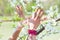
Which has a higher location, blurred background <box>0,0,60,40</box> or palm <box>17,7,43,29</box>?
palm <box>17,7,43,29</box>

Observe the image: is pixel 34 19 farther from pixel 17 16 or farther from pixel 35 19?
pixel 17 16

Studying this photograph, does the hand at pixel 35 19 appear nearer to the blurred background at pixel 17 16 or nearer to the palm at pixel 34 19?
the palm at pixel 34 19

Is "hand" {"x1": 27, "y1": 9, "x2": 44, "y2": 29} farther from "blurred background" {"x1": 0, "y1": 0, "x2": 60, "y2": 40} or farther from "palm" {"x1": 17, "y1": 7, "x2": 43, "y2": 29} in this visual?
"blurred background" {"x1": 0, "y1": 0, "x2": 60, "y2": 40}

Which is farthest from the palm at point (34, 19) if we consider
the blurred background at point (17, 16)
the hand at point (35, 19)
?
the blurred background at point (17, 16)

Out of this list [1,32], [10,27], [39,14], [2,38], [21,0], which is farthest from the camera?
[10,27]

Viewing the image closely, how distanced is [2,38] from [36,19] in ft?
5.58

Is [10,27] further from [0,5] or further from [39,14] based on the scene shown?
[39,14]

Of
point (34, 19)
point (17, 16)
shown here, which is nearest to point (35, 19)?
point (34, 19)

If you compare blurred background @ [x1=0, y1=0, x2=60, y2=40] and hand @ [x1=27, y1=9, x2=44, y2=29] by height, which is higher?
hand @ [x1=27, y1=9, x2=44, y2=29]

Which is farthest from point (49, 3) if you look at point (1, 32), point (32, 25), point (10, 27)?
point (32, 25)

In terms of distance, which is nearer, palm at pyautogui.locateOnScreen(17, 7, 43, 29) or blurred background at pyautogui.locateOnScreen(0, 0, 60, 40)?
palm at pyautogui.locateOnScreen(17, 7, 43, 29)

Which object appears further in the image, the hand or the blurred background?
the blurred background

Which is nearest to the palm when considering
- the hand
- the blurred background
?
the hand

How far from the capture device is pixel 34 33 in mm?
934
